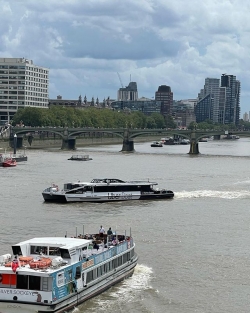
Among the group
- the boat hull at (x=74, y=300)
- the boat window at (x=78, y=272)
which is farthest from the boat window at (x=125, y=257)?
the boat window at (x=78, y=272)

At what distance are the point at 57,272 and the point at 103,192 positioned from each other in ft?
101

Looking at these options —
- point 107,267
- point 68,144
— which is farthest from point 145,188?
point 68,144

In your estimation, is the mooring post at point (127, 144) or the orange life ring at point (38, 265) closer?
the orange life ring at point (38, 265)

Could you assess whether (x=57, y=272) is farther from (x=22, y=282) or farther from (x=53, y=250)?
(x=53, y=250)

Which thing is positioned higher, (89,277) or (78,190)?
(78,190)

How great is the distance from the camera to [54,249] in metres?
26.8

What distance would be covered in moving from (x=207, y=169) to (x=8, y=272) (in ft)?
208

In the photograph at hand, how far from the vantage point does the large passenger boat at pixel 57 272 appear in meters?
24.4

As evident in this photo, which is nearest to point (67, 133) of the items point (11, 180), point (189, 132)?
point (189, 132)

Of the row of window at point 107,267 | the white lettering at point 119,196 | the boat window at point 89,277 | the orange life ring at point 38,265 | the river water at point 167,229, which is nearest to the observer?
the orange life ring at point 38,265

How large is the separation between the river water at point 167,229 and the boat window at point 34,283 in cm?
237

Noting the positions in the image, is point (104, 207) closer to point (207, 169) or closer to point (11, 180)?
point (11, 180)

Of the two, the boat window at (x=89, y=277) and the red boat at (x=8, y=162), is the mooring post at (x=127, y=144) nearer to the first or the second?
the red boat at (x=8, y=162)

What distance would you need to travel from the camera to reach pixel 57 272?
24.8m
